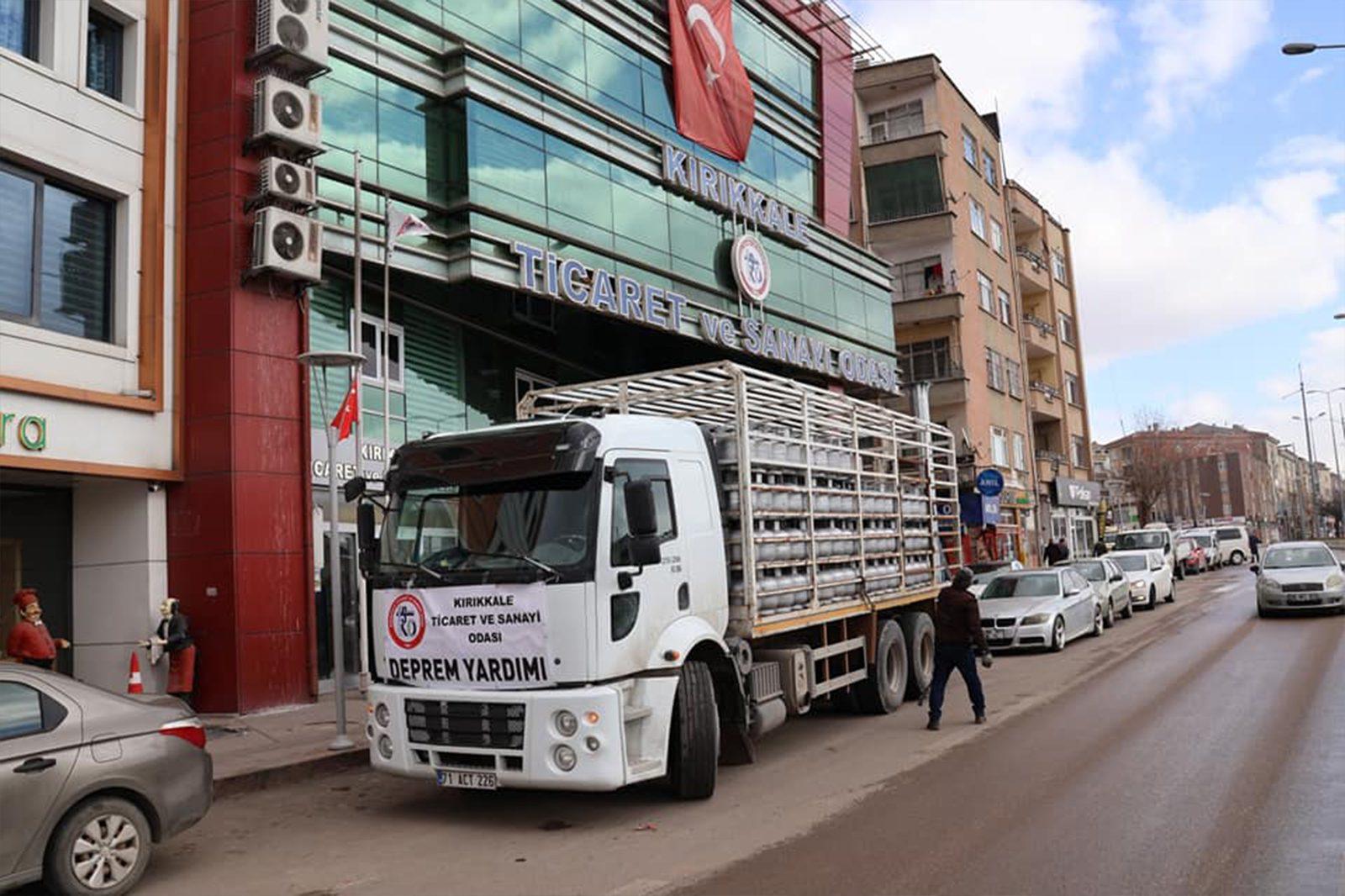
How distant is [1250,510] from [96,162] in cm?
13519

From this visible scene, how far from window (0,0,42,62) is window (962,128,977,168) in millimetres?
33634

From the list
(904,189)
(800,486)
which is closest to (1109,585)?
(800,486)

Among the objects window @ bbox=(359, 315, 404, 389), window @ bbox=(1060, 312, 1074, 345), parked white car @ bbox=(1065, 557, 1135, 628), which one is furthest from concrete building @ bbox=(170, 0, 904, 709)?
window @ bbox=(1060, 312, 1074, 345)

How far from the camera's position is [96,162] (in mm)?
12695

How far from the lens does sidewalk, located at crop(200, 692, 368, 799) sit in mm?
9398

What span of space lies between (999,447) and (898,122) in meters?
13.0

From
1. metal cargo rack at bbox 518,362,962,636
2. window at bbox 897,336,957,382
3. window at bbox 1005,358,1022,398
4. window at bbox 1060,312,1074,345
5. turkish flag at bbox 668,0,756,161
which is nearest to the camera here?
metal cargo rack at bbox 518,362,962,636

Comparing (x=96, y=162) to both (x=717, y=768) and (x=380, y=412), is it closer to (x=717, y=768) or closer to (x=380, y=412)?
(x=380, y=412)

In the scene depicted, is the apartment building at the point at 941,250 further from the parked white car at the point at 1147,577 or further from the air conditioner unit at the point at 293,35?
the air conditioner unit at the point at 293,35

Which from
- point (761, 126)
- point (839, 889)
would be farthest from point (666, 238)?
point (839, 889)

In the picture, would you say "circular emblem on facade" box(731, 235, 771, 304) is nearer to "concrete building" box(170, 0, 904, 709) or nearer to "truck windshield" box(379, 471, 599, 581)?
"concrete building" box(170, 0, 904, 709)

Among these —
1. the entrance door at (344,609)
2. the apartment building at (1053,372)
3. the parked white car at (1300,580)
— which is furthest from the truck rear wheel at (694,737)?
the apartment building at (1053,372)

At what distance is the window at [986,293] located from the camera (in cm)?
3988

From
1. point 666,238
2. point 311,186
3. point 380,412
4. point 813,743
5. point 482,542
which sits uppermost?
point 666,238
